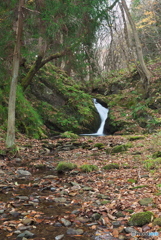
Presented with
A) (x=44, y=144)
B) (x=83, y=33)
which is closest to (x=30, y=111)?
(x=44, y=144)

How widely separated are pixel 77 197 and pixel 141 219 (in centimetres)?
179

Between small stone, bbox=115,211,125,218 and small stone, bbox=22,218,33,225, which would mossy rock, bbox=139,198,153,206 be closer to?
small stone, bbox=115,211,125,218

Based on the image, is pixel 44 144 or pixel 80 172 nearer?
pixel 80 172

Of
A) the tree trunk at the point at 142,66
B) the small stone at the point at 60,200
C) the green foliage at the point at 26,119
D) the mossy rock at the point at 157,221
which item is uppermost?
the tree trunk at the point at 142,66

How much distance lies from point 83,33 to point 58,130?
693cm

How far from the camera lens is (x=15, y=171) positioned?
6.84 meters

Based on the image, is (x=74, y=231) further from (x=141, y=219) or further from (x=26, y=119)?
(x=26, y=119)

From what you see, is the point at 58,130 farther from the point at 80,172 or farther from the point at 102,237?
the point at 102,237

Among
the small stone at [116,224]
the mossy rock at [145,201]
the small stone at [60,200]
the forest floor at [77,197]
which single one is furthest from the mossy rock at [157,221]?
the small stone at [60,200]

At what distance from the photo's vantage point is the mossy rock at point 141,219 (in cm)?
337

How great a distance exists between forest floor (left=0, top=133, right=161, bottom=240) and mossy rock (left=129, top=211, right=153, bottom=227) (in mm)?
58

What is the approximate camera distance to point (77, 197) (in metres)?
4.89

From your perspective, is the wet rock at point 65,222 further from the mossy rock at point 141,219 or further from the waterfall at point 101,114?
the waterfall at point 101,114

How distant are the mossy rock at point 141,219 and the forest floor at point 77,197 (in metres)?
0.06
